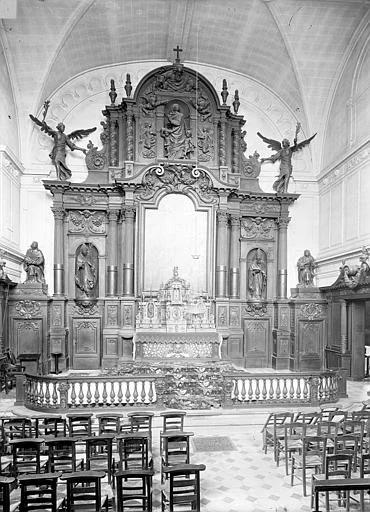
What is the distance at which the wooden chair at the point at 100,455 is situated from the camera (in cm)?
664

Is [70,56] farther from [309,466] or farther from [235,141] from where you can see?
[309,466]

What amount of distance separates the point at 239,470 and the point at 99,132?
498 inches

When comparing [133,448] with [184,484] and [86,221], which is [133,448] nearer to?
[184,484]

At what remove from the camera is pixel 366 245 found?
1420cm

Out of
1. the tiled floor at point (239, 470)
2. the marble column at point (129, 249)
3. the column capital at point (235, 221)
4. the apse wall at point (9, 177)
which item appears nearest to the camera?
the tiled floor at point (239, 470)

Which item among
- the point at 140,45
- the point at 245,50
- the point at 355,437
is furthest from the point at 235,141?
the point at 355,437

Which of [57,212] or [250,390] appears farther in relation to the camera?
[57,212]

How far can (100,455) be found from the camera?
7.25 metres

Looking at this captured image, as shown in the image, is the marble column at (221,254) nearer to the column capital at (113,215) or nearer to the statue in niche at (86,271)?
the column capital at (113,215)

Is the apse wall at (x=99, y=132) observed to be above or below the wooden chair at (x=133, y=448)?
above

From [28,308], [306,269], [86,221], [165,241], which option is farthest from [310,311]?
[28,308]

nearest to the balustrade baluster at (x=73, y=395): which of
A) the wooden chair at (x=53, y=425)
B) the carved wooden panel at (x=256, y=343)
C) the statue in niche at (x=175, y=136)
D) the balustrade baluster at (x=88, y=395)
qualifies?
the balustrade baluster at (x=88, y=395)

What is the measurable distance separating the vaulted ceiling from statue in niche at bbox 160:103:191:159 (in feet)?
8.20

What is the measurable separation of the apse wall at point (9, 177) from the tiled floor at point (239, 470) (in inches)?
219
